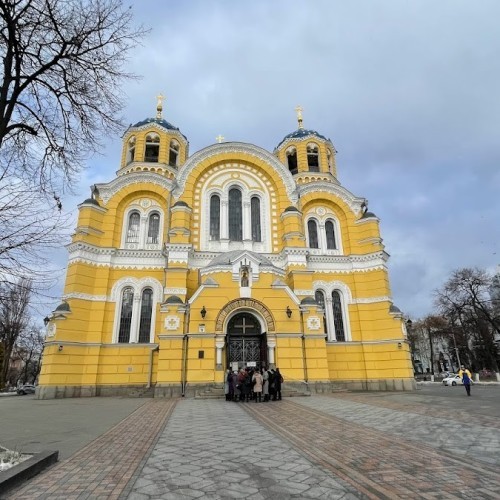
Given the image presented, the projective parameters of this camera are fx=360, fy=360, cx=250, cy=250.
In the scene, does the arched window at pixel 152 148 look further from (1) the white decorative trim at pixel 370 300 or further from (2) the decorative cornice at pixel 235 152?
(1) the white decorative trim at pixel 370 300

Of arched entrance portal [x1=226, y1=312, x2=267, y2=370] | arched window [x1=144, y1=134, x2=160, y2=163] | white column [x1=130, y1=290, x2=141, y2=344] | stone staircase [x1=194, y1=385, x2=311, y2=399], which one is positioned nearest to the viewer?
stone staircase [x1=194, y1=385, x2=311, y2=399]

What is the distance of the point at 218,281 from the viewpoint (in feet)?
62.3

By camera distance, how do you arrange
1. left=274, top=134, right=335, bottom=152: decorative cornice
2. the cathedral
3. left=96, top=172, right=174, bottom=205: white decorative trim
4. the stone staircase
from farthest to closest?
1. left=274, top=134, right=335, bottom=152: decorative cornice
2. left=96, top=172, right=174, bottom=205: white decorative trim
3. the cathedral
4. the stone staircase

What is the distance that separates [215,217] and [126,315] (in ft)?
27.7

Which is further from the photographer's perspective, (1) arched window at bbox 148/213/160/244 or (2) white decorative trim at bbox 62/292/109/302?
(1) arched window at bbox 148/213/160/244

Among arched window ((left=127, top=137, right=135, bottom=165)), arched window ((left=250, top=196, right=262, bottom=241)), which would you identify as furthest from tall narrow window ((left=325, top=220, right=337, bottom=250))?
arched window ((left=127, top=137, right=135, bottom=165))

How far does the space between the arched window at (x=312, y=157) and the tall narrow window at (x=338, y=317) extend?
10847 millimetres

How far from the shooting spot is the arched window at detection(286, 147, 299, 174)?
2922 cm

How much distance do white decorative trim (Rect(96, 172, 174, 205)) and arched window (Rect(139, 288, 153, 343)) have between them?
6835mm

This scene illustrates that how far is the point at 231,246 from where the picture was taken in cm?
2334

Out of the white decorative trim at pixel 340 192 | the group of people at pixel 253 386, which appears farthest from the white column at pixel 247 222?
the group of people at pixel 253 386

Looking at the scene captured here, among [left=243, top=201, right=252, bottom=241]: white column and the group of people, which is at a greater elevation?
[left=243, top=201, right=252, bottom=241]: white column

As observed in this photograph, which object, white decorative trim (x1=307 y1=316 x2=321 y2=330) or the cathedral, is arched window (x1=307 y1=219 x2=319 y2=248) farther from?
white decorative trim (x1=307 y1=316 x2=321 y2=330)

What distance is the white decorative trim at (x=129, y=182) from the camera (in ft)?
78.0
